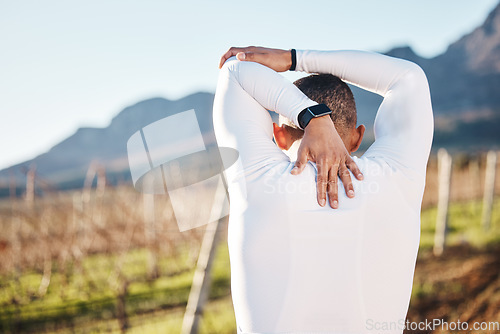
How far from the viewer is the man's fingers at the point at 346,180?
4.11ft

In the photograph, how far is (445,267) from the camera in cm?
883

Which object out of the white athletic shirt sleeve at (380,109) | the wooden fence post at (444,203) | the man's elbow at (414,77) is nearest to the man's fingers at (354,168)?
the white athletic shirt sleeve at (380,109)

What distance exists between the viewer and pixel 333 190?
1248mm

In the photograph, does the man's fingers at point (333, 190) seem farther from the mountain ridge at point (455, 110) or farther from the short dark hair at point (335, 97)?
the mountain ridge at point (455, 110)

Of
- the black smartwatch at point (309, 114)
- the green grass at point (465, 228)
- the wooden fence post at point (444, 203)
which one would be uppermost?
the black smartwatch at point (309, 114)

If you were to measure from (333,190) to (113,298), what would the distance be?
7.64m

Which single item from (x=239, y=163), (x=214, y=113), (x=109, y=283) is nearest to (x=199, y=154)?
(x=214, y=113)

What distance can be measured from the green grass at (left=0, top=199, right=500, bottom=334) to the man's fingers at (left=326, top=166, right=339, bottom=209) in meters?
4.90

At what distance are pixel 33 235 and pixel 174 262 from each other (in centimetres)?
342

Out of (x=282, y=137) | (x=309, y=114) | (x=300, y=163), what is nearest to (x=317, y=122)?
(x=309, y=114)

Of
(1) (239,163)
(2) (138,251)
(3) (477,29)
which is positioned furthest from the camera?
(3) (477,29)

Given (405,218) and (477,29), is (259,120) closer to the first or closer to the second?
(405,218)

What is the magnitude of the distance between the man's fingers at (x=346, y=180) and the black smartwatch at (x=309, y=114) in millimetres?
184

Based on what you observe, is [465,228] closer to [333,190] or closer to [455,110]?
[333,190]
